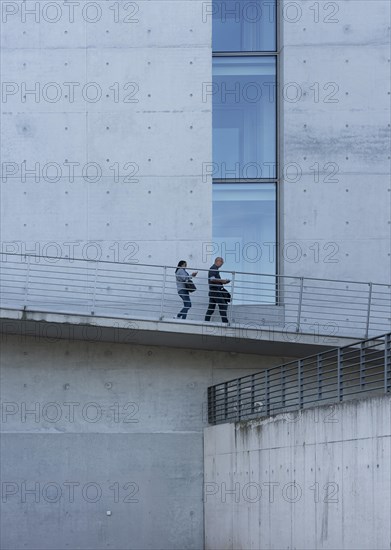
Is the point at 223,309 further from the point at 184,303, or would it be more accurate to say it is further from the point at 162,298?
the point at 162,298

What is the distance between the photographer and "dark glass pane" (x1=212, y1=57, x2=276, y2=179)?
2531cm

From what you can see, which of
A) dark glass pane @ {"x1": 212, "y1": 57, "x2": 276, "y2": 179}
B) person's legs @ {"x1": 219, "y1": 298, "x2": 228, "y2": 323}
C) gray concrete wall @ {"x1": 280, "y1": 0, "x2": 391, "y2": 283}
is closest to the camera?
person's legs @ {"x1": 219, "y1": 298, "x2": 228, "y2": 323}

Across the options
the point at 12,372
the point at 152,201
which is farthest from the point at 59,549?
the point at 152,201

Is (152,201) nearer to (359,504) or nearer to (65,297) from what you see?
(65,297)

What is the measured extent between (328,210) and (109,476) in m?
7.01

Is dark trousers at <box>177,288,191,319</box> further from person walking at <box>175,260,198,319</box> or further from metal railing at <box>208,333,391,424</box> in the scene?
metal railing at <box>208,333,391,424</box>

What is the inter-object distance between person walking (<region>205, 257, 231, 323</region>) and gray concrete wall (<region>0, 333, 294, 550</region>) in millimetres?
1258

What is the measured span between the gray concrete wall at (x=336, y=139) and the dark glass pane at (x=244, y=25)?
25.3 inches

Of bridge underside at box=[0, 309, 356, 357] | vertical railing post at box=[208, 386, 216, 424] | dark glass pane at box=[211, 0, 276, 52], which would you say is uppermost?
dark glass pane at box=[211, 0, 276, 52]

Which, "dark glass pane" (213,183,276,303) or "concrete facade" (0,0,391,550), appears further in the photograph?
"dark glass pane" (213,183,276,303)

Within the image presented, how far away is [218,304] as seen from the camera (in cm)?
2353

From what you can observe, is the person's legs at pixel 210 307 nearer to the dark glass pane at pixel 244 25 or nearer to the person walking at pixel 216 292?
the person walking at pixel 216 292

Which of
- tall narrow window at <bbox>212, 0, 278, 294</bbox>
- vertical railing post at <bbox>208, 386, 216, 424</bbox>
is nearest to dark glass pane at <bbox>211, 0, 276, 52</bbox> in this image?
tall narrow window at <bbox>212, 0, 278, 294</bbox>

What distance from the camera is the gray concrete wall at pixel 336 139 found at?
24359mm
